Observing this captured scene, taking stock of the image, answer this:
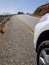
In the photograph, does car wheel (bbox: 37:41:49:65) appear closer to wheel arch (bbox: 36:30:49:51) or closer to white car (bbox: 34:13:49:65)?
white car (bbox: 34:13:49:65)

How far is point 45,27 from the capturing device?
5.29m

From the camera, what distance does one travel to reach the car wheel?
5.16m

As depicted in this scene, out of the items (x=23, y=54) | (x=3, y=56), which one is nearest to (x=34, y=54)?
(x=23, y=54)

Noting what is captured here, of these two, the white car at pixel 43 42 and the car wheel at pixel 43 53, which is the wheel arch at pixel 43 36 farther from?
the car wheel at pixel 43 53

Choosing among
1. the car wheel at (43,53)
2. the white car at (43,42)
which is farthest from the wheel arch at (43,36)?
the car wheel at (43,53)

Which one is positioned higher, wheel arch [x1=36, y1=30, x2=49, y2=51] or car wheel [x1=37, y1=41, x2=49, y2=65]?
wheel arch [x1=36, y1=30, x2=49, y2=51]

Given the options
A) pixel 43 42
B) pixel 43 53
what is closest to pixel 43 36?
pixel 43 42

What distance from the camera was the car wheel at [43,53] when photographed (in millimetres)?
5164

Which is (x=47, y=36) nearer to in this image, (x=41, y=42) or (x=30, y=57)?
(x=41, y=42)

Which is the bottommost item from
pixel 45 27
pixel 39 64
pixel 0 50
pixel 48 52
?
pixel 0 50

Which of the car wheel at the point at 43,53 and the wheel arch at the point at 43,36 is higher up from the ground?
the wheel arch at the point at 43,36

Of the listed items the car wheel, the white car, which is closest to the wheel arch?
the white car

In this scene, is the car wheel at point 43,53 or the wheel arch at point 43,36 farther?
the wheel arch at point 43,36

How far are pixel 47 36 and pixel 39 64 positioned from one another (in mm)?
704
